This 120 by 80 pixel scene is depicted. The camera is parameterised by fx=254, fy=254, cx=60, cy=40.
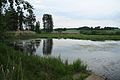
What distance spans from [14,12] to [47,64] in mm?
5288

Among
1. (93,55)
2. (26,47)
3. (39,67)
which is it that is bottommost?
(93,55)

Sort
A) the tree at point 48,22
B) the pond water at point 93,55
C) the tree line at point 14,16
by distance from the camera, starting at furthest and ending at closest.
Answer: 1. the tree at point 48,22
2. the pond water at point 93,55
3. the tree line at point 14,16

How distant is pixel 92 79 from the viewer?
15742mm

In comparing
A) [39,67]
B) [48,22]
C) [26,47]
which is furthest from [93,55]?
[48,22]

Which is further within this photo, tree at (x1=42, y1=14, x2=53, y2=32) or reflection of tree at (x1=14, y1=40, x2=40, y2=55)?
tree at (x1=42, y1=14, x2=53, y2=32)

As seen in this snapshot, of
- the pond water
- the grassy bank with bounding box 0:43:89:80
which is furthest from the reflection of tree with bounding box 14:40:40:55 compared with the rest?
the grassy bank with bounding box 0:43:89:80

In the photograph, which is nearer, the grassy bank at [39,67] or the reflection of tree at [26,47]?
the grassy bank at [39,67]

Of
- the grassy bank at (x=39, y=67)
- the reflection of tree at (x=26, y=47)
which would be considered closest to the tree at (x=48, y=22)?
the reflection of tree at (x=26, y=47)

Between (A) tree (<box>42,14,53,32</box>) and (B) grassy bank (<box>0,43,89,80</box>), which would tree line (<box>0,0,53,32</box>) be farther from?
(A) tree (<box>42,14,53,32</box>)

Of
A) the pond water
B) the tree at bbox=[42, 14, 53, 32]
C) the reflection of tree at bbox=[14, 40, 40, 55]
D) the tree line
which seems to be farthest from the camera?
the tree at bbox=[42, 14, 53, 32]

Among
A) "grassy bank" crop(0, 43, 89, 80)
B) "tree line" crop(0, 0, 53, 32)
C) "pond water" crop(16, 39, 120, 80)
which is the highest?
"tree line" crop(0, 0, 53, 32)

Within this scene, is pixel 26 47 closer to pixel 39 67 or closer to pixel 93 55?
pixel 93 55

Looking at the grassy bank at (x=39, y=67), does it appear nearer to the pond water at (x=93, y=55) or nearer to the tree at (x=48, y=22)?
the pond water at (x=93, y=55)

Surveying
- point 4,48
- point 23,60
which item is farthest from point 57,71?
point 4,48
